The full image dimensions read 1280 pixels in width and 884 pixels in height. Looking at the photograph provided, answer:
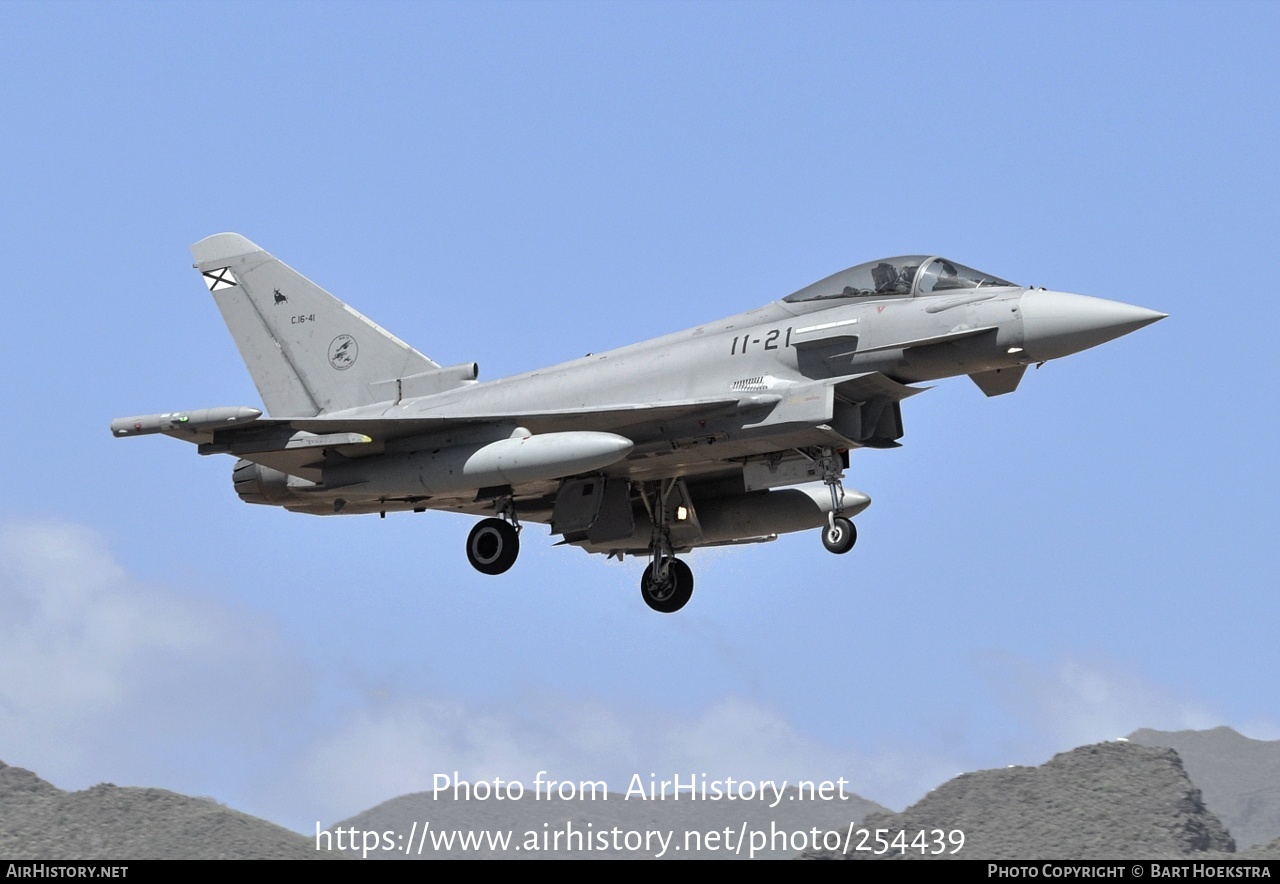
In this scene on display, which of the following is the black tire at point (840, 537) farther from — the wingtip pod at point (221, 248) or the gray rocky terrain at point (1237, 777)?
the gray rocky terrain at point (1237, 777)

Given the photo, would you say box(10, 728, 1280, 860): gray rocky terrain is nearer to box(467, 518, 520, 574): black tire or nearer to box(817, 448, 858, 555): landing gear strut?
box(467, 518, 520, 574): black tire

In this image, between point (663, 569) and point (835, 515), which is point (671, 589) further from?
point (835, 515)

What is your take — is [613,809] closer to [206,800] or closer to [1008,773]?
[1008,773]

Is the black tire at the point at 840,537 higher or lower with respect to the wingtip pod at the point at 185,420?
lower

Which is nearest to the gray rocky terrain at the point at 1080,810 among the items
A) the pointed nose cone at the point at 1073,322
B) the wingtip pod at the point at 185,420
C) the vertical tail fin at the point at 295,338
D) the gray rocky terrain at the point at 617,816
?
the gray rocky terrain at the point at 617,816

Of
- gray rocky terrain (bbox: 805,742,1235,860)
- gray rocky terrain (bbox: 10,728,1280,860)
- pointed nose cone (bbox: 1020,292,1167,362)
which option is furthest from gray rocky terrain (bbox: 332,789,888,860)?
pointed nose cone (bbox: 1020,292,1167,362)

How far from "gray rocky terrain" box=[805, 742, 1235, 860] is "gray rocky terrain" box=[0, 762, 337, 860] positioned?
17132 millimetres

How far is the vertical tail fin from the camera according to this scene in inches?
990

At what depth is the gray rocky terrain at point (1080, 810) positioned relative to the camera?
47688 mm

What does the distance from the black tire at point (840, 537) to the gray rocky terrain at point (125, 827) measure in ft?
72.0

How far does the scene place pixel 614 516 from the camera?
23438mm

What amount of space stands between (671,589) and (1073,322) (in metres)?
7.25
